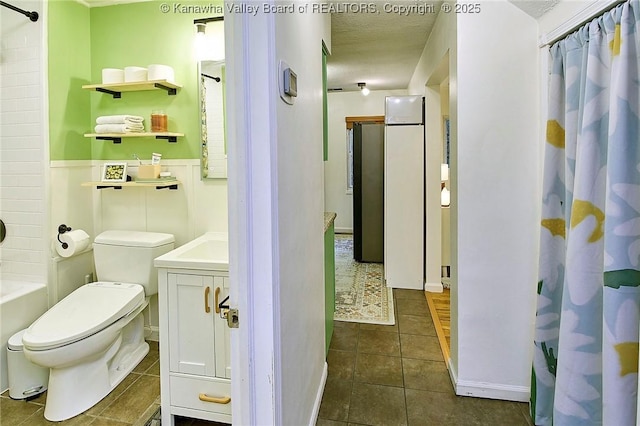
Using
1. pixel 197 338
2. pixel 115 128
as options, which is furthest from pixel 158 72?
pixel 197 338

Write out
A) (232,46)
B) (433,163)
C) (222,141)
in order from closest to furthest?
(232,46)
(222,141)
(433,163)

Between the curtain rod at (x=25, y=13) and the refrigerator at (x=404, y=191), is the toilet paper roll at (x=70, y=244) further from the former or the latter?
the refrigerator at (x=404, y=191)

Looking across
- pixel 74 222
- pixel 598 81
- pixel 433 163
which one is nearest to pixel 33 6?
pixel 74 222

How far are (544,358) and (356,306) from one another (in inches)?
69.9

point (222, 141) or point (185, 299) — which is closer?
point (185, 299)

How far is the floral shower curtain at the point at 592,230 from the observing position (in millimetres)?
1266

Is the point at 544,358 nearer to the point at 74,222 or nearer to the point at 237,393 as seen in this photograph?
the point at 237,393

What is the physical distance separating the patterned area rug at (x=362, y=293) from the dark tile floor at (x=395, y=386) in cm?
18

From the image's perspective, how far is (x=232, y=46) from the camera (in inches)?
41.8

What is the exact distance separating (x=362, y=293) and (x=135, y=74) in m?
2.64

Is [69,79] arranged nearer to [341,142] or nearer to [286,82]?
[286,82]

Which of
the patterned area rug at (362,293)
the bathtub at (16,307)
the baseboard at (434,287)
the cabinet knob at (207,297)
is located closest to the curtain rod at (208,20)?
the cabinet knob at (207,297)

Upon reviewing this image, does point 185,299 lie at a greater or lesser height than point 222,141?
lesser

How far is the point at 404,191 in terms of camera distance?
12.3 feet
